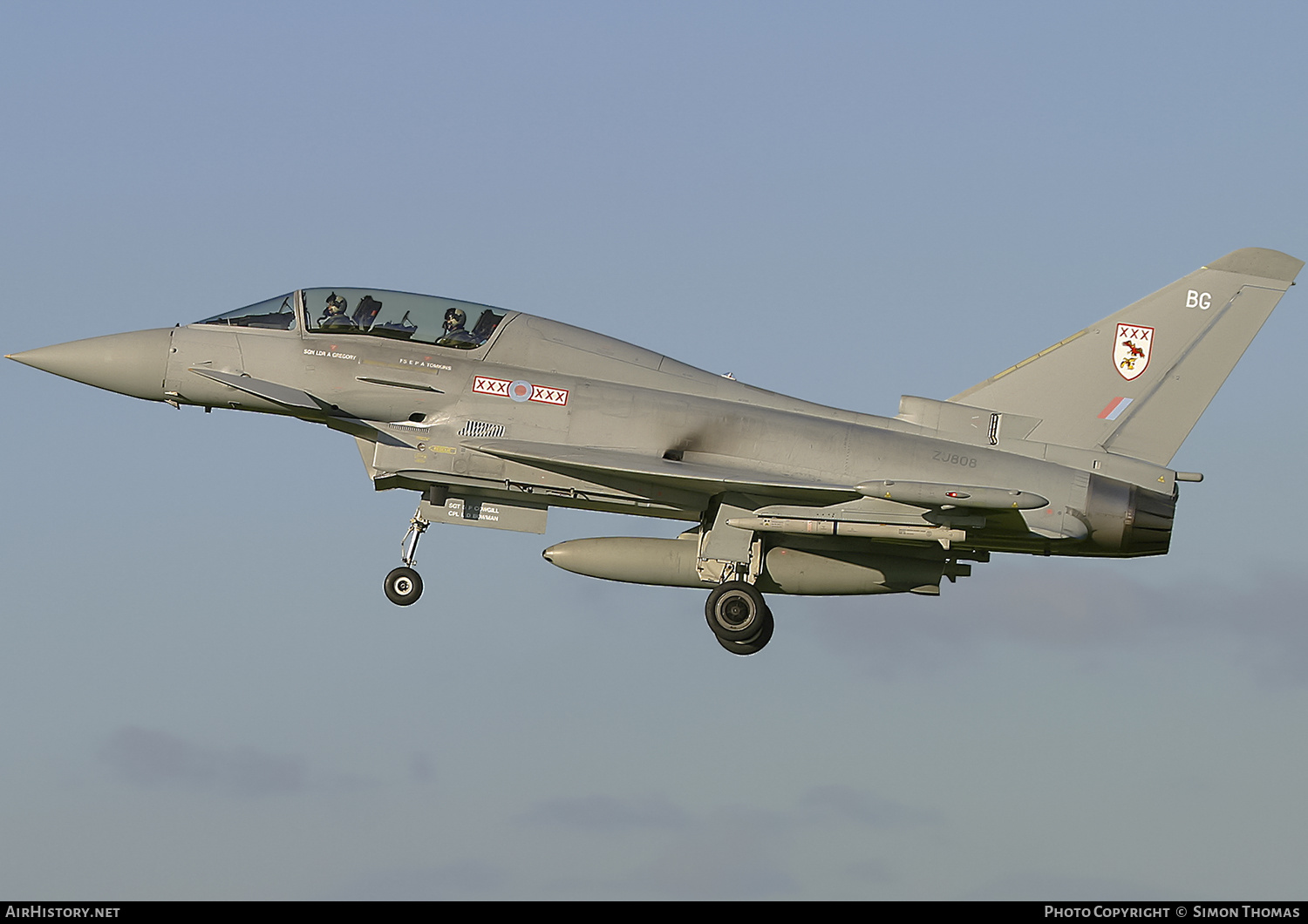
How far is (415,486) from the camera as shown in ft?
71.6

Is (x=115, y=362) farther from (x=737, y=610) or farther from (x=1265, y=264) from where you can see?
(x=1265, y=264)

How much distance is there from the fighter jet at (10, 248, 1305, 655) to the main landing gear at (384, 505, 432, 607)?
1.0 inches

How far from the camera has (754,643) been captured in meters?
22.2

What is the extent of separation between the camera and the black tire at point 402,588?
21594 millimetres

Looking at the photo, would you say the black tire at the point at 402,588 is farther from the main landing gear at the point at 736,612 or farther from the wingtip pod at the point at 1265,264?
the wingtip pod at the point at 1265,264

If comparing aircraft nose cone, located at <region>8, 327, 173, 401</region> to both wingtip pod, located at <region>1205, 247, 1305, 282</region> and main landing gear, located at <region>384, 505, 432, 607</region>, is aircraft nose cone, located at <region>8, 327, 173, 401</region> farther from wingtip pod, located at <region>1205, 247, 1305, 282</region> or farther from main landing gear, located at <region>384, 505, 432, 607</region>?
wingtip pod, located at <region>1205, 247, 1305, 282</region>

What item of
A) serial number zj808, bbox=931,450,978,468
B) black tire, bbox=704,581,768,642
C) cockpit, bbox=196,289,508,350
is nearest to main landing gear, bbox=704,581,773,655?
black tire, bbox=704,581,768,642

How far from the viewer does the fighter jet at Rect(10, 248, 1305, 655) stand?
21.1 metres

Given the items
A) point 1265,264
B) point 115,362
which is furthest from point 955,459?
point 115,362

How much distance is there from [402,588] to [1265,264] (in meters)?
12.0
